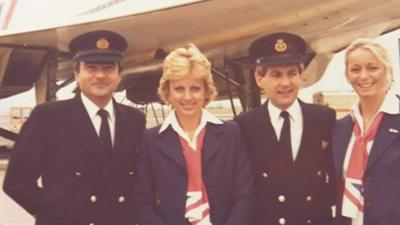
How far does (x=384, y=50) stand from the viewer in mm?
2225

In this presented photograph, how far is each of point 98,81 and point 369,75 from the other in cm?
108

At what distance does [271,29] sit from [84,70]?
419 centimetres

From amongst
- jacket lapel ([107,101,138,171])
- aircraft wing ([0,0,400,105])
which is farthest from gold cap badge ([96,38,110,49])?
aircraft wing ([0,0,400,105])

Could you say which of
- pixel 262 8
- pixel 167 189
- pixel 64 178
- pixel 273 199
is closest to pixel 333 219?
pixel 273 199

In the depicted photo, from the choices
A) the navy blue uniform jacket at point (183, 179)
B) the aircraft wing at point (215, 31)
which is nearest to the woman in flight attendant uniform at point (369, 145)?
the navy blue uniform jacket at point (183, 179)

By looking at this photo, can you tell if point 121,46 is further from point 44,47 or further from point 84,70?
point 44,47

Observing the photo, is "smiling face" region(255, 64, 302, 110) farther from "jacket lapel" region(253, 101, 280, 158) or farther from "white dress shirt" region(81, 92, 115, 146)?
"white dress shirt" region(81, 92, 115, 146)

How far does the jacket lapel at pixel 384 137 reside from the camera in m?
2.07

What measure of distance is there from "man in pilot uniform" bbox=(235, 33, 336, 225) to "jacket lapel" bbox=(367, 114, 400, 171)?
0.24 m

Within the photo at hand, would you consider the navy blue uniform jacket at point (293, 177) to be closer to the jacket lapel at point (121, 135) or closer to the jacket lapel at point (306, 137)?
the jacket lapel at point (306, 137)

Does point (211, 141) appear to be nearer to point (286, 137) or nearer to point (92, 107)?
point (286, 137)

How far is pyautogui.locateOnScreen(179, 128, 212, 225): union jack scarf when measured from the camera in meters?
2.14

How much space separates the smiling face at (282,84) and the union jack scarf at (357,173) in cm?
32

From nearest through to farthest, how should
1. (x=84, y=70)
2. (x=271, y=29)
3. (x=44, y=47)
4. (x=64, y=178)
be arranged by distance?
(x=64, y=178) → (x=84, y=70) → (x=271, y=29) → (x=44, y=47)
